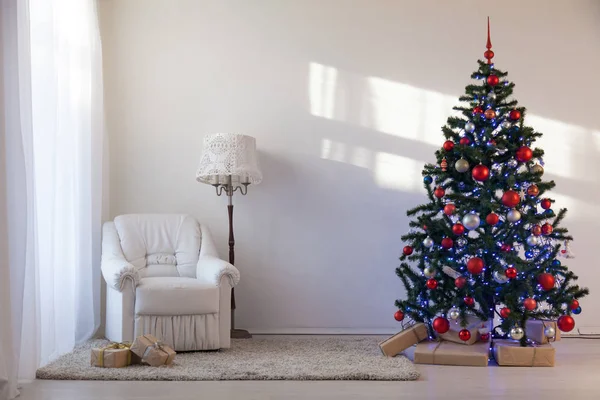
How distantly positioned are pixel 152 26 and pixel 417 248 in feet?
8.66

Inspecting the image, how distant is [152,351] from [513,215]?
2197 millimetres

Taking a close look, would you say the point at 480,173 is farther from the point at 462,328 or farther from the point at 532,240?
the point at 462,328

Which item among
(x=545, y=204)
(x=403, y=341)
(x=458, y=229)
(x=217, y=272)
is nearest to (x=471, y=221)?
(x=458, y=229)

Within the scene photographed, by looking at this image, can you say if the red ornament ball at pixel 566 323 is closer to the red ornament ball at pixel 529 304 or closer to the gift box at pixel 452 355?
the red ornament ball at pixel 529 304

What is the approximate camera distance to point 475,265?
400 cm

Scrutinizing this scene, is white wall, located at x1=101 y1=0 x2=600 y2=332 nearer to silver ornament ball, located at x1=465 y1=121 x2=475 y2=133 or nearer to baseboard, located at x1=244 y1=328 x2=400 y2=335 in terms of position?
baseboard, located at x1=244 y1=328 x2=400 y2=335

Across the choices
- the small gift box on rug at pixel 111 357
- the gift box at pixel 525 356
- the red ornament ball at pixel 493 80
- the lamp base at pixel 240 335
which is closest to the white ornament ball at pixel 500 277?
the gift box at pixel 525 356

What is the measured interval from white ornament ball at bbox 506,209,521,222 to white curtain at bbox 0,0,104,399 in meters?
2.63

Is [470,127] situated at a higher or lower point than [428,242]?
higher

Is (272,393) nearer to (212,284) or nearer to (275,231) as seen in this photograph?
(212,284)

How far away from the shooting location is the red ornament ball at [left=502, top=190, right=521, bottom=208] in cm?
404

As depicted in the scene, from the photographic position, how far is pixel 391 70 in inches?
209

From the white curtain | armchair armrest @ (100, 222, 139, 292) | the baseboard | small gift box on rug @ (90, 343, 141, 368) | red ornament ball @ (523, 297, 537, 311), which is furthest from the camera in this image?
the baseboard

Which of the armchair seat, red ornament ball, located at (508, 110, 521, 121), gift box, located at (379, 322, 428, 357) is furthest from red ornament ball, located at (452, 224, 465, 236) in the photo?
the armchair seat
